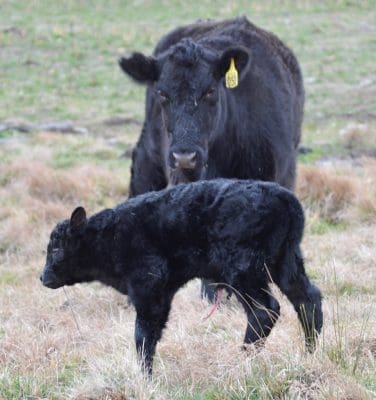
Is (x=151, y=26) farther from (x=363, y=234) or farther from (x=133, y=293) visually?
(x=133, y=293)

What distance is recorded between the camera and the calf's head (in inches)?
224

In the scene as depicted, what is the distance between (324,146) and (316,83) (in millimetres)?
6867

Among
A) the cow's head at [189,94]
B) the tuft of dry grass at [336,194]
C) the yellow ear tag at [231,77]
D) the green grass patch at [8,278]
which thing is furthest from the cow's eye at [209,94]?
the tuft of dry grass at [336,194]

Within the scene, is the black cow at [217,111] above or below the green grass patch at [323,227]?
above

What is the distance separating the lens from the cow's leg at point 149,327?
17.6 feet

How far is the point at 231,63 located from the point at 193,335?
3.22m

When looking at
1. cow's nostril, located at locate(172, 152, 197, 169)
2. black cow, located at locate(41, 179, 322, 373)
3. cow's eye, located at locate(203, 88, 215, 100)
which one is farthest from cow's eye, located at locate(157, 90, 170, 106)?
black cow, located at locate(41, 179, 322, 373)

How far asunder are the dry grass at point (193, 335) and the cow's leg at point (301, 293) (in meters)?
0.10

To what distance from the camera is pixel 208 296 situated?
7.81 meters

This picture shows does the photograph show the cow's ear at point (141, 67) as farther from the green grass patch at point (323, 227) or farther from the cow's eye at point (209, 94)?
the green grass patch at point (323, 227)

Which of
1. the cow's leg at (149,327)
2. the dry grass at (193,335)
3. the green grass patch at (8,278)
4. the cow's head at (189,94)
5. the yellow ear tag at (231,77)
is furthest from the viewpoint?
the green grass patch at (8,278)

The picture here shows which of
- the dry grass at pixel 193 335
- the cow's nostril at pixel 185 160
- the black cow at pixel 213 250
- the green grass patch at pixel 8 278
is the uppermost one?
the black cow at pixel 213 250

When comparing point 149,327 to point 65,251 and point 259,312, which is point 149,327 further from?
point 65,251

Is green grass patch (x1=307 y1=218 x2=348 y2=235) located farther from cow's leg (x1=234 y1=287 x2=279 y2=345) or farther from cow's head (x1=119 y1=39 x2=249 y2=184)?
cow's leg (x1=234 y1=287 x2=279 y2=345)
